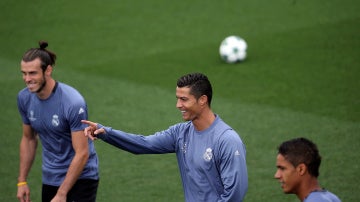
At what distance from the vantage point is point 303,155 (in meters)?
4.89

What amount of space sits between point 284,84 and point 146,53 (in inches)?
156

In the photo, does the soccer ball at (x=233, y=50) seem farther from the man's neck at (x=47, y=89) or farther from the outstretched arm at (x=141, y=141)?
the outstretched arm at (x=141, y=141)

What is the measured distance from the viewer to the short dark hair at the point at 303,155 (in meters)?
4.88

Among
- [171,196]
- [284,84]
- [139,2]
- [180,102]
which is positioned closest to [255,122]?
[284,84]

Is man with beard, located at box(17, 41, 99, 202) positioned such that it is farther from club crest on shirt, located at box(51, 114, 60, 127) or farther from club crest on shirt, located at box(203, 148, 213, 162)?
club crest on shirt, located at box(203, 148, 213, 162)

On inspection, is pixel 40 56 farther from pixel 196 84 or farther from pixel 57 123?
pixel 196 84

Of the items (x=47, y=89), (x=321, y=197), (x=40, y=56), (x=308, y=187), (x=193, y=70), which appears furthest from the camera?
(x=193, y=70)

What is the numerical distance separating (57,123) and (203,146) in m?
1.71

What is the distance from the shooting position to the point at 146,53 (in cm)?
1672

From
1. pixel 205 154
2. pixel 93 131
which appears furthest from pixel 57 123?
pixel 205 154

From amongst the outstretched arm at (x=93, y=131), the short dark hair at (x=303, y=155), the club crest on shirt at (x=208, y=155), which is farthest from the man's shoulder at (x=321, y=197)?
the outstretched arm at (x=93, y=131)

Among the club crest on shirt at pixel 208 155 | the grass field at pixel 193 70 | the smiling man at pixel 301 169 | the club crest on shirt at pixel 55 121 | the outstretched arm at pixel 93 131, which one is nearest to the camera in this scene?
the smiling man at pixel 301 169

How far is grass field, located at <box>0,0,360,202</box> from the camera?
10578 millimetres

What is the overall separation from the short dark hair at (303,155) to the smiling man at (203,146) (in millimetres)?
921
